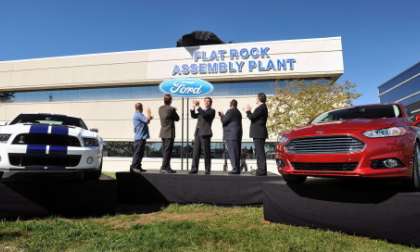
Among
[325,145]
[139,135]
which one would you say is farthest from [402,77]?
[325,145]

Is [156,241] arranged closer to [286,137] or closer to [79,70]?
[286,137]

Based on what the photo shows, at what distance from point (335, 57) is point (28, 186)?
1839 centimetres

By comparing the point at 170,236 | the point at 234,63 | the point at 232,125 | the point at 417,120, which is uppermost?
the point at 234,63

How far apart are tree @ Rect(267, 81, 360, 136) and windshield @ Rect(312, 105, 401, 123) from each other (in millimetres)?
12829

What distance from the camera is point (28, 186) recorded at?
4.64 m

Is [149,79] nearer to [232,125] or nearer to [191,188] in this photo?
[232,125]

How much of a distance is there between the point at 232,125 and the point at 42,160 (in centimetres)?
365

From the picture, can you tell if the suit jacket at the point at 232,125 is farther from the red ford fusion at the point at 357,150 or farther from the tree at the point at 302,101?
the tree at the point at 302,101

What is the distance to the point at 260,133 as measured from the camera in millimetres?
6203

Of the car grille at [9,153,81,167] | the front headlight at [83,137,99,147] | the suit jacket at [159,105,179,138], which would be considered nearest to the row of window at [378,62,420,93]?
the suit jacket at [159,105,179,138]

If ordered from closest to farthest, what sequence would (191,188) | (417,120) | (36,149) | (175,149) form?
1. (417,120)
2. (36,149)
3. (191,188)
4. (175,149)

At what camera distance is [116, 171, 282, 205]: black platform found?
5.79 metres

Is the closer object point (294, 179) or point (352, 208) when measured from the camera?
point (352, 208)

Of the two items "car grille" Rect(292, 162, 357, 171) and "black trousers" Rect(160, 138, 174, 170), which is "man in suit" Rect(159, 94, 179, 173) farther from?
"car grille" Rect(292, 162, 357, 171)
